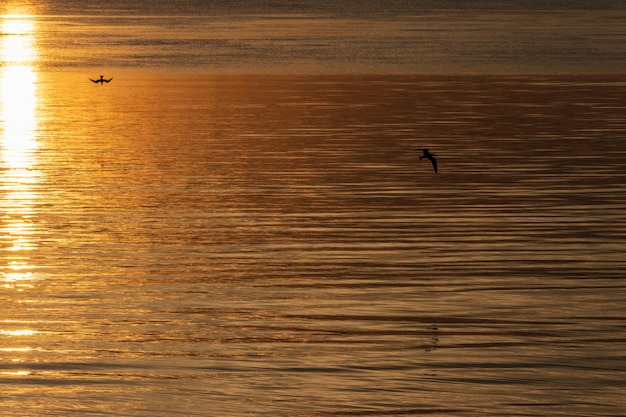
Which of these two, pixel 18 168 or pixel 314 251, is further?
pixel 18 168

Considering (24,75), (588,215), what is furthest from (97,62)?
(588,215)

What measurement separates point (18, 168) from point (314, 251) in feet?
35.7

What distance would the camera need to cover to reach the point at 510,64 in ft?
188

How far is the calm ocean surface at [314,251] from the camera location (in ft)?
38.9

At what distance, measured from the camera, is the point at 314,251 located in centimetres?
1792

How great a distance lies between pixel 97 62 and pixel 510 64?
59.0ft

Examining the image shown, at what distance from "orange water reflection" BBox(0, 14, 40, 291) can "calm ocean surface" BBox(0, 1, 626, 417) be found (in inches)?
3.7

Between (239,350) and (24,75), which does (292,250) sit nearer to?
(239,350)

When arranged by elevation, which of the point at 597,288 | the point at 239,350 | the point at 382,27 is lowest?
the point at 239,350

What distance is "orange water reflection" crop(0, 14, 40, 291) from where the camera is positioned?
57.0ft

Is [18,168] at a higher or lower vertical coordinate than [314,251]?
higher

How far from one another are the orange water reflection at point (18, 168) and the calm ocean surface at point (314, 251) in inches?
3.7

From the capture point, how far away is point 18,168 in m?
27.0

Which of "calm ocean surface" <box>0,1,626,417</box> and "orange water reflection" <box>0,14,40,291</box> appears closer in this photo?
"calm ocean surface" <box>0,1,626,417</box>
